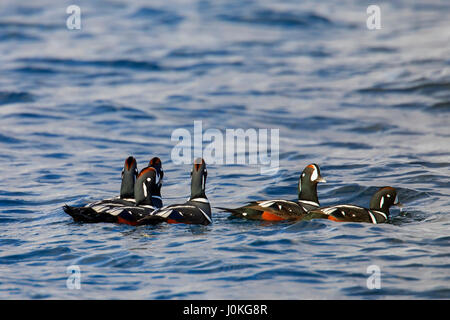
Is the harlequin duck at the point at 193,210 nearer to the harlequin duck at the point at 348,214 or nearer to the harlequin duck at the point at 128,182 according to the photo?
the harlequin duck at the point at 128,182

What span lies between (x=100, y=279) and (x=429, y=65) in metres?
19.1

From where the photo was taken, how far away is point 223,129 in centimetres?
1970

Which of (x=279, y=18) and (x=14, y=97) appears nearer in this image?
(x=14, y=97)

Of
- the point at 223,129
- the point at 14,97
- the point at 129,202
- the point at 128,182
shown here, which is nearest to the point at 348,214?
the point at 129,202

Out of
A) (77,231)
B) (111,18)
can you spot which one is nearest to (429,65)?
(111,18)

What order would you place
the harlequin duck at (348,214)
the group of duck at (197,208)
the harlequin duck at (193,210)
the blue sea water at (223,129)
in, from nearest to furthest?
the blue sea water at (223,129) → the harlequin duck at (193,210) → the group of duck at (197,208) → the harlequin duck at (348,214)

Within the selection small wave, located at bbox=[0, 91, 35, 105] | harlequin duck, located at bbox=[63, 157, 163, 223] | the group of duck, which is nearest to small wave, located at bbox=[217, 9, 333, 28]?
small wave, located at bbox=[0, 91, 35, 105]

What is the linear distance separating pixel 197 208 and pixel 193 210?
0.36ft

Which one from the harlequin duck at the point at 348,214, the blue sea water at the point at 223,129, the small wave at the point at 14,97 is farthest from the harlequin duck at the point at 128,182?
the small wave at the point at 14,97

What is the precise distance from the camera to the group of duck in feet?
35.4

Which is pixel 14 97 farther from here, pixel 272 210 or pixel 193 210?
pixel 272 210

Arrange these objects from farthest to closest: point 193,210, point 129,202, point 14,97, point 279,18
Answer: point 279,18 → point 14,97 → point 129,202 → point 193,210

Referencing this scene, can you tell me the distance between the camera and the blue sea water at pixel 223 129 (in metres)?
9.09

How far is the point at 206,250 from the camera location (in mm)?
9766
